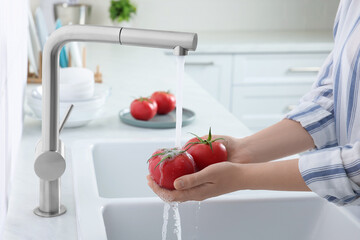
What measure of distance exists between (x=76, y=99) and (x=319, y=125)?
718 mm

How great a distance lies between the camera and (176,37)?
83cm

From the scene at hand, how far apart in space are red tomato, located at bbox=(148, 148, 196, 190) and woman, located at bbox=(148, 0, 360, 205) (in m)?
0.02

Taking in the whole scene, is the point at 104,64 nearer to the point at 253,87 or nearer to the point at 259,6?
the point at 253,87

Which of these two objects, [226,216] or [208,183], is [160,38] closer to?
[208,183]

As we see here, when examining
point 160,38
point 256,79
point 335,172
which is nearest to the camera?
point 160,38

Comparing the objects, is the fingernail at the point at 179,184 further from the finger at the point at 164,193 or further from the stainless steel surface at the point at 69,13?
the stainless steel surface at the point at 69,13

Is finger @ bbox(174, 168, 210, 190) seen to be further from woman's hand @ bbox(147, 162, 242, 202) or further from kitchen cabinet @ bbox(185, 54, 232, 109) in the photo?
kitchen cabinet @ bbox(185, 54, 232, 109)

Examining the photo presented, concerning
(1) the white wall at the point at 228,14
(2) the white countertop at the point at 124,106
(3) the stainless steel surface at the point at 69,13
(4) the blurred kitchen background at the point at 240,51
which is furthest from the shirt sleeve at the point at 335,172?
(1) the white wall at the point at 228,14

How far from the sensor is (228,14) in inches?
153

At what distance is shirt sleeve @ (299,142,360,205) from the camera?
962 mm

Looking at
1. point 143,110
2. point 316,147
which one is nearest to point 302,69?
point 143,110

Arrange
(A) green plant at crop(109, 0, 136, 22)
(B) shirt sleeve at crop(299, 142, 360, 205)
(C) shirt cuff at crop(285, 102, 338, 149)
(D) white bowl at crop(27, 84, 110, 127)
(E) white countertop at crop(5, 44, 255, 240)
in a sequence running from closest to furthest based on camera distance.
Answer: (B) shirt sleeve at crop(299, 142, 360, 205), (E) white countertop at crop(5, 44, 255, 240), (C) shirt cuff at crop(285, 102, 338, 149), (D) white bowl at crop(27, 84, 110, 127), (A) green plant at crop(109, 0, 136, 22)

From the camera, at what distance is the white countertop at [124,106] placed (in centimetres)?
109

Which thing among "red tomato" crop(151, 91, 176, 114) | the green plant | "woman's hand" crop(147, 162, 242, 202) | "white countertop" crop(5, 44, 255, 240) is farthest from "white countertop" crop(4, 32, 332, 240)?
the green plant
